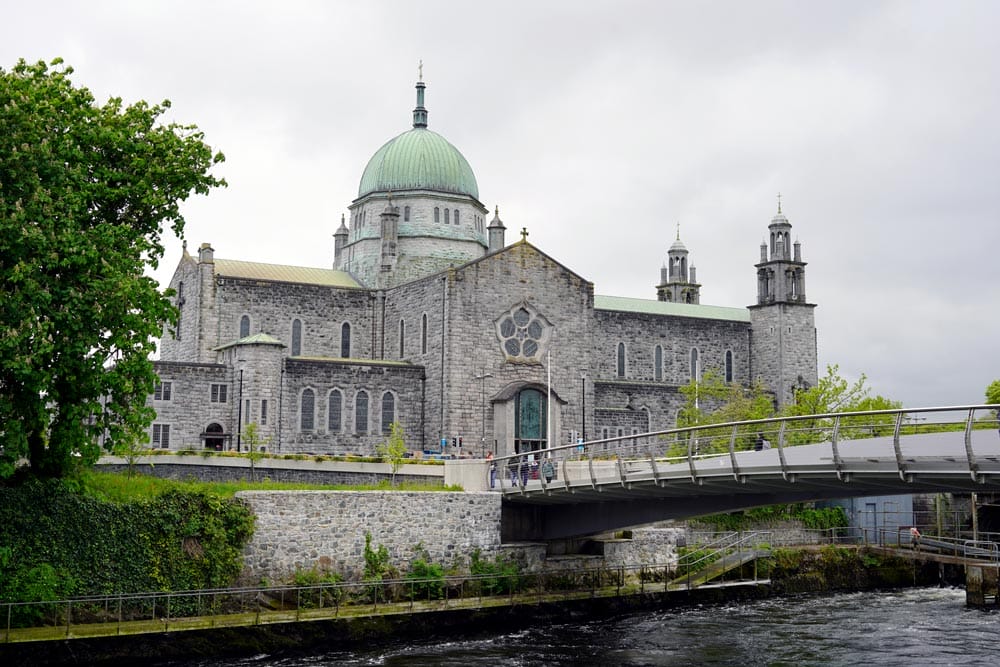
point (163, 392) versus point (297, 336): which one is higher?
point (297, 336)

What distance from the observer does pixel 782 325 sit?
74.2 metres

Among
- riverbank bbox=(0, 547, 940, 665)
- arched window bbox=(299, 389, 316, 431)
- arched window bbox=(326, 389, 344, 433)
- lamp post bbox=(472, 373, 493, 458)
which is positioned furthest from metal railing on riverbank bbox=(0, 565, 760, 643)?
arched window bbox=(299, 389, 316, 431)

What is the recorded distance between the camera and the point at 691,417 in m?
63.0

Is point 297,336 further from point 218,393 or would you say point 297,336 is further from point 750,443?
point 750,443

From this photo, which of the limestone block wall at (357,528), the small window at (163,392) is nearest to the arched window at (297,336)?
the small window at (163,392)

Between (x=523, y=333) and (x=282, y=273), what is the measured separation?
1429 centimetres

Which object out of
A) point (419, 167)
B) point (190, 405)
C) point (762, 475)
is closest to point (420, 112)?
point (419, 167)

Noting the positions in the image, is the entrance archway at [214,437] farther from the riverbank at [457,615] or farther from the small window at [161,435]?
the riverbank at [457,615]

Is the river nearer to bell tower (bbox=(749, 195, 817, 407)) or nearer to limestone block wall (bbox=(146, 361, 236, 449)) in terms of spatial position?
limestone block wall (bbox=(146, 361, 236, 449))

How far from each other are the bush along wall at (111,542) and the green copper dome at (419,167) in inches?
1518

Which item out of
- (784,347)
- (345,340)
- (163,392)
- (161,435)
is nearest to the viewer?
(161,435)

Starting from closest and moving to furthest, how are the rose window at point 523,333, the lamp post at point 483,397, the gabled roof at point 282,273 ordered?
1. the lamp post at point 483,397
2. the rose window at point 523,333
3. the gabled roof at point 282,273

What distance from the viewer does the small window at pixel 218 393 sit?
5456 centimetres

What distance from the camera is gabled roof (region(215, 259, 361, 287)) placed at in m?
62.6
